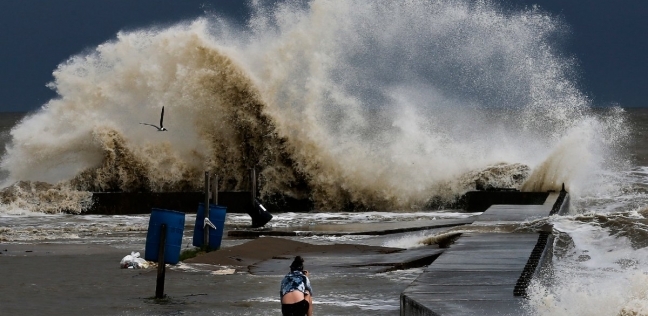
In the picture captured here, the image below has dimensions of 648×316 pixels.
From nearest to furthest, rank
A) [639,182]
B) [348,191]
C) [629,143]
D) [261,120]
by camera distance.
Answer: [348,191], [261,120], [639,182], [629,143]

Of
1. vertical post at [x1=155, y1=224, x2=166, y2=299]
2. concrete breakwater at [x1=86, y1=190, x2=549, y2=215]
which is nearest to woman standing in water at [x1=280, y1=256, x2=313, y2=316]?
vertical post at [x1=155, y1=224, x2=166, y2=299]

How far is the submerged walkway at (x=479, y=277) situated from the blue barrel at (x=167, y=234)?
9.97 ft

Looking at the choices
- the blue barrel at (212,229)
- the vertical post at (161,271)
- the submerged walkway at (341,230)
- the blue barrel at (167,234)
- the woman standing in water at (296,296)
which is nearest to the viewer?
the woman standing in water at (296,296)

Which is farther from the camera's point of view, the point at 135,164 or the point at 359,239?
the point at 135,164

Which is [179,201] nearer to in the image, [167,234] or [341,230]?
[341,230]

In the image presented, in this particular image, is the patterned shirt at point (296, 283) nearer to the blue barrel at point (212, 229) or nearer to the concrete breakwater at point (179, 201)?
the blue barrel at point (212, 229)

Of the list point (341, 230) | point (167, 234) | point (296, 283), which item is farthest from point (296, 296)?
point (341, 230)

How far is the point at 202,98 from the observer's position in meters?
30.1

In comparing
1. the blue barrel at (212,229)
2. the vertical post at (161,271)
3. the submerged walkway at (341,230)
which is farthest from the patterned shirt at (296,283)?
the submerged walkway at (341,230)

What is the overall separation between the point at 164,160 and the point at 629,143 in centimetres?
4530

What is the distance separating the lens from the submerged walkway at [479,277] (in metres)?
7.62

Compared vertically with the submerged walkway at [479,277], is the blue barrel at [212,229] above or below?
above

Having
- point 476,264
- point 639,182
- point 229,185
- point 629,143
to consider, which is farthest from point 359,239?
point 629,143

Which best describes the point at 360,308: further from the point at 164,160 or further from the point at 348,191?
the point at 164,160
